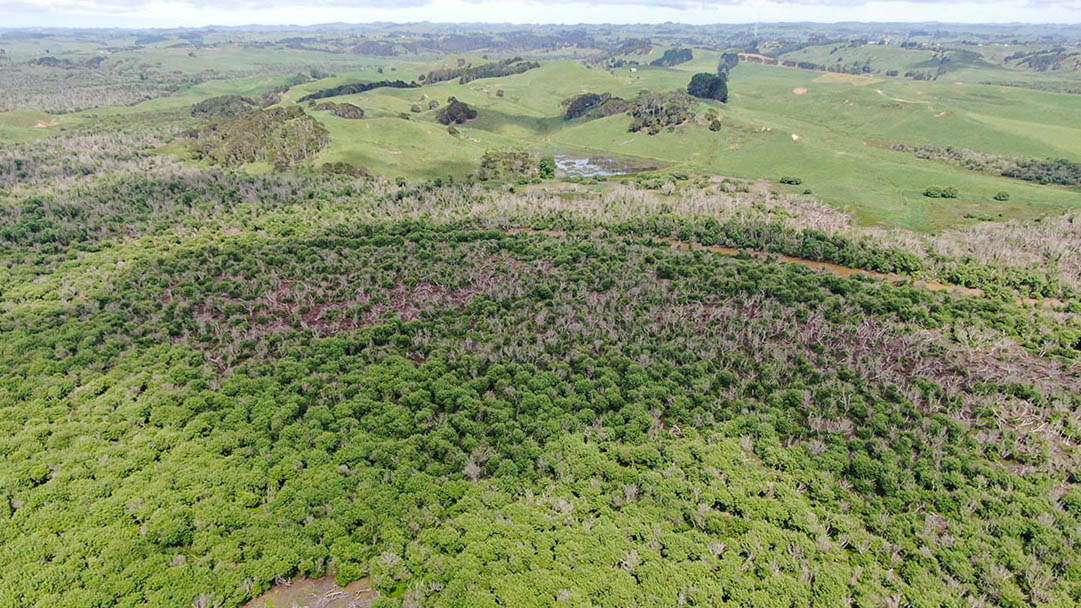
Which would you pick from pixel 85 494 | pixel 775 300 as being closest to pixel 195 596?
pixel 85 494

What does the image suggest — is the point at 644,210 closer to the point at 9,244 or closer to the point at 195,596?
the point at 195,596

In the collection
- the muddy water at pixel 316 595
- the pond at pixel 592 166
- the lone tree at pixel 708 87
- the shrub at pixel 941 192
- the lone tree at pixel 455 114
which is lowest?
the muddy water at pixel 316 595

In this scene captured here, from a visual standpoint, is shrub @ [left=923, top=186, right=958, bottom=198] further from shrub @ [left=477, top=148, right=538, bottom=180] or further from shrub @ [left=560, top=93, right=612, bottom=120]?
shrub @ [left=560, top=93, right=612, bottom=120]

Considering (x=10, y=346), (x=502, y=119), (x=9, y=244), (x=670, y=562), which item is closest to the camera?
(x=670, y=562)

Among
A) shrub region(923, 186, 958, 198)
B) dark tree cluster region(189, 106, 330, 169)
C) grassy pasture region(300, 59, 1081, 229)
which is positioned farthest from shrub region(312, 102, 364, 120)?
shrub region(923, 186, 958, 198)

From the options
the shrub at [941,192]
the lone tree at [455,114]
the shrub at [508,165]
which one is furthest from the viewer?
the lone tree at [455,114]

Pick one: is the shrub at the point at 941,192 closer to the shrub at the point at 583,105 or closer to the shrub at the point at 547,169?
the shrub at the point at 547,169

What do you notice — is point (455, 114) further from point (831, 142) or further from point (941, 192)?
point (941, 192)

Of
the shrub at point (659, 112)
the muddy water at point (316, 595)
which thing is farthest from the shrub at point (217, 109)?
the muddy water at point (316, 595)
